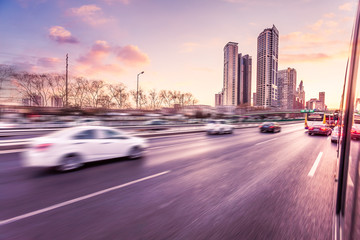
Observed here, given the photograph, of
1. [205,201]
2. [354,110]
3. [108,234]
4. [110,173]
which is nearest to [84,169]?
[110,173]

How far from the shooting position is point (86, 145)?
6410mm

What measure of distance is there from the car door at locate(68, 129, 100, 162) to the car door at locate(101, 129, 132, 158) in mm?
258

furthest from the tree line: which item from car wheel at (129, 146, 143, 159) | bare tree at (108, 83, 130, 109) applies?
car wheel at (129, 146, 143, 159)

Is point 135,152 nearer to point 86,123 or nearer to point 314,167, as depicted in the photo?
point 314,167

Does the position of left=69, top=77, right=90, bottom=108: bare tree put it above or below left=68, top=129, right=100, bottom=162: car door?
above

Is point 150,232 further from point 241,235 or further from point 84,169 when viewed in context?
point 84,169

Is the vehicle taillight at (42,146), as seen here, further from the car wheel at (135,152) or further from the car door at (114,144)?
the car wheel at (135,152)

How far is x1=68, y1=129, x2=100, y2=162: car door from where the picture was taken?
618 cm

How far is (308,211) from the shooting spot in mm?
3607

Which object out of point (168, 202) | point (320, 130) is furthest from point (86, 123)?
point (320, 130)

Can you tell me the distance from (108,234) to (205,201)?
1.98 meters

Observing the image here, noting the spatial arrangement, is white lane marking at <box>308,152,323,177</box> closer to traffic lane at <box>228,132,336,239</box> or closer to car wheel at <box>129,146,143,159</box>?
traffic lane at <box>228,132,336,239</box>

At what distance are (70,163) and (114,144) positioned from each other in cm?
161

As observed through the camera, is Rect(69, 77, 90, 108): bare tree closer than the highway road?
No
